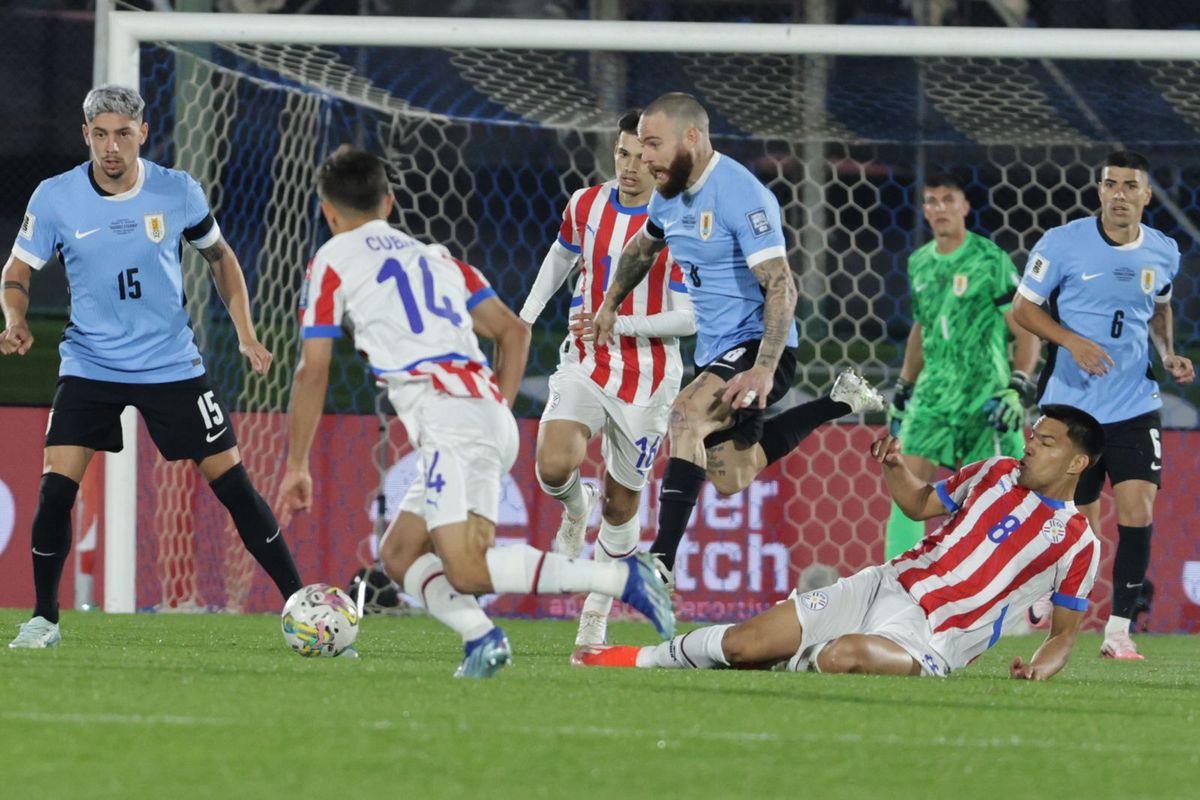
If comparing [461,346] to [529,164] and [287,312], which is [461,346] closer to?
[287,312]

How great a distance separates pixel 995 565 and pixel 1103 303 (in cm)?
211

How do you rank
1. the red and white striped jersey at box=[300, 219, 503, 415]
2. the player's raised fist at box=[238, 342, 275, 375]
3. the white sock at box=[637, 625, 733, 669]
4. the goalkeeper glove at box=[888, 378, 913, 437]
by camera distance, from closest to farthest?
the red and white striped jersey at box=[300, 219, 503, 415], the white sock at box=[637, 625, 733, 669], the player's raised fist at box=[238, 342, 275, 375], the goalkeeper glove at box=[888, 378, 913, 437]

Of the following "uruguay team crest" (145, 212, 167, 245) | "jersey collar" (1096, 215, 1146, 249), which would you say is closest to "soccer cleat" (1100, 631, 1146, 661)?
"jersey collar" (1096, 215, 1146, 249)

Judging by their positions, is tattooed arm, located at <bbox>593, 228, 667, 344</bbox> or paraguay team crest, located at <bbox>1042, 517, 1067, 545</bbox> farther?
tattooed arm, located at <bbox>593, 228, 667, 344</bbox>

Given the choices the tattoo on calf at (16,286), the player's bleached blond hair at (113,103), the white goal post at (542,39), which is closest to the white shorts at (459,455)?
the player's bleached blond hair at (113,103)

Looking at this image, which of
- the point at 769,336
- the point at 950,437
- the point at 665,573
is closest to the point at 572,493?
the point at 769,336

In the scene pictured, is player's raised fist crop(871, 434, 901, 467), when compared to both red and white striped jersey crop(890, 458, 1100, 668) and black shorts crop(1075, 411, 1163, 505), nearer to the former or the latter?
red and white striped jersey crop(890, 458, 1100, 668)

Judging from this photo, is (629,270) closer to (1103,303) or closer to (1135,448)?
(1103,303)

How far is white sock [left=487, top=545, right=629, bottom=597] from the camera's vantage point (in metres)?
5.12

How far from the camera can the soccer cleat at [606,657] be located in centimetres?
620

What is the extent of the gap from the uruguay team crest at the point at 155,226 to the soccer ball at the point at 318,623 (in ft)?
4.60

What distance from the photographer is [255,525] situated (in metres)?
6.78

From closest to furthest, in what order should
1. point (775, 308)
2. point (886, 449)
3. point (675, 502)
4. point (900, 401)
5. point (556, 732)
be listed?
point (556, 732)
point (886, 449)
point (775, 308)
point (675, 502)
point (900, 401)

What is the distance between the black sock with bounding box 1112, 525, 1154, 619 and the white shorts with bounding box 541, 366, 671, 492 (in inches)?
80.5
